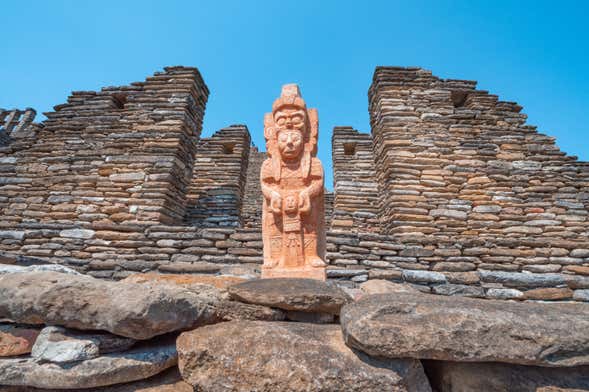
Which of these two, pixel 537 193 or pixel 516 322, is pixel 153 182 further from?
pixel 537 193

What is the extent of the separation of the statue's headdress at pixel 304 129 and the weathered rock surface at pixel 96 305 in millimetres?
2286

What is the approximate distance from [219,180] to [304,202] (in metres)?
5.49

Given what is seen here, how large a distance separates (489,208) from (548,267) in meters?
1.37

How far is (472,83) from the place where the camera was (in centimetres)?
711

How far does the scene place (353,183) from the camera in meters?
8.52

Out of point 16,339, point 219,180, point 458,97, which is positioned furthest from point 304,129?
point 458,97

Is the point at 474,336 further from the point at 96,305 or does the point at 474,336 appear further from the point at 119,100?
the point at 119,100

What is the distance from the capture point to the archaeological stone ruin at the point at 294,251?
4.48 ft

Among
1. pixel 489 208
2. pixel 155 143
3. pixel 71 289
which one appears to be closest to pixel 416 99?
pixel 489 208

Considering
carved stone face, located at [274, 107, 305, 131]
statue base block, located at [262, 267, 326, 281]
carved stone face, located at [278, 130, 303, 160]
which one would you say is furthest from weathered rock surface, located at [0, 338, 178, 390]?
carved stone face, located at [274, 107, 305, 131]

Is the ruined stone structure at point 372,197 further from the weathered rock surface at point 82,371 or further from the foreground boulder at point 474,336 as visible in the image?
the weathered rock surface at point 82,371

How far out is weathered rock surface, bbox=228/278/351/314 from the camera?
1775 millimetres

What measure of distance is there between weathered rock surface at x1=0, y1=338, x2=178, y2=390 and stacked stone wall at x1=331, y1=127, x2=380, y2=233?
605 centimetres

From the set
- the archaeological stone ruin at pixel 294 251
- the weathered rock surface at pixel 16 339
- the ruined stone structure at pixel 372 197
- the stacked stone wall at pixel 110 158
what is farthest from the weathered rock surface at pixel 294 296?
the stacked stone wall at pixel 110 158
